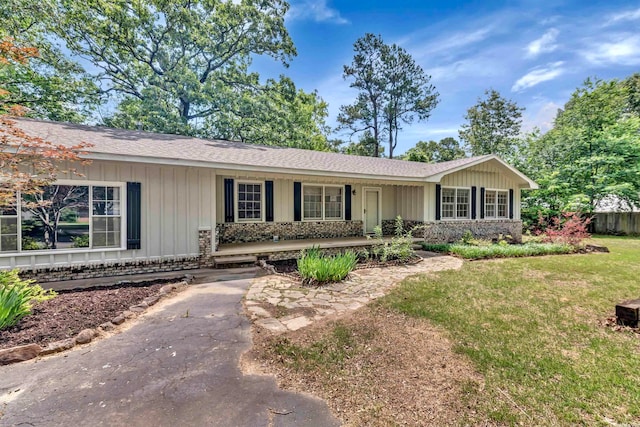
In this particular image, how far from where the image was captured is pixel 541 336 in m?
3.74

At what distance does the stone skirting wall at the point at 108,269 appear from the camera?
605 cm

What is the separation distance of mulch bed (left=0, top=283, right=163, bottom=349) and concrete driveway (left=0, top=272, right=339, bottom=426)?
0.51 meters

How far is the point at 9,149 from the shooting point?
204 inches

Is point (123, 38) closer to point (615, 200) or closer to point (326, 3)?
point (326, 3)

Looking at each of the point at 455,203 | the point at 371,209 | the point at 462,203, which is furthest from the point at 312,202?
the point at 462,203

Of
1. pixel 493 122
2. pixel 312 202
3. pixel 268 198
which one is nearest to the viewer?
pixel 268 198

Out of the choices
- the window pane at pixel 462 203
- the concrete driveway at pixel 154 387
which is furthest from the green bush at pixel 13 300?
the window pane at pixel 462 203

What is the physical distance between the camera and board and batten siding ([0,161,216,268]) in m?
6.29

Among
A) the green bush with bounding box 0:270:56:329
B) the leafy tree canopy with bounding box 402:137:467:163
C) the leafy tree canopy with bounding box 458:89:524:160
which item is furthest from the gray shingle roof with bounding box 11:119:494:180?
the leafy tree canopy with bounding box 402:137:467:163

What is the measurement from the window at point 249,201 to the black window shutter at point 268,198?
0.76 ft

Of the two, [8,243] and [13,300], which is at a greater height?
[8,243]

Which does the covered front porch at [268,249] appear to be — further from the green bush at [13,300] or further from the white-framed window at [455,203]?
the white-framed window at [455,203]

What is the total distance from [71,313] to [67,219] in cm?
296

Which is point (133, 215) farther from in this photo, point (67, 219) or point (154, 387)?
point (154, 387)
